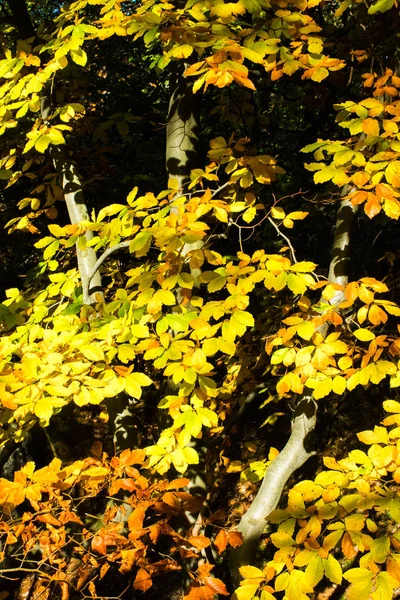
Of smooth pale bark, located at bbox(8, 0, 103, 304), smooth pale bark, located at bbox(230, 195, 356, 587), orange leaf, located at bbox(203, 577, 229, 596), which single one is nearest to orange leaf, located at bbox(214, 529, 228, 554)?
orange leaf, located at bbox(203, 577, 229, 596)

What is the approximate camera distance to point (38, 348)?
2184mm

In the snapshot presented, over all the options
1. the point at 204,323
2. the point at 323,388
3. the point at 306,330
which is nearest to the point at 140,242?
the point at 204,323

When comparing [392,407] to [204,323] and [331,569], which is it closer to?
[331,569]

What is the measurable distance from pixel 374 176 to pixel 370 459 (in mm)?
1118

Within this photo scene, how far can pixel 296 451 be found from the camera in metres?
2.55

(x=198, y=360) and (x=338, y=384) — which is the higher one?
(x=198, y=360)

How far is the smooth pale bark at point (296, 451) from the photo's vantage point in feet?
8.29

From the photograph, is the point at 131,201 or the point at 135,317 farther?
the point at 131,201

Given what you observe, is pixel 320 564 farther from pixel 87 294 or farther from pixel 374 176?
pixel 87 294

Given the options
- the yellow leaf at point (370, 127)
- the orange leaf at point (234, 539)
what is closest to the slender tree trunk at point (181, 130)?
the yellow leaf at point (370, 127)

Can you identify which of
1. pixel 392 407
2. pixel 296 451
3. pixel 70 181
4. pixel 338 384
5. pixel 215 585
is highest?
pixel 70 181

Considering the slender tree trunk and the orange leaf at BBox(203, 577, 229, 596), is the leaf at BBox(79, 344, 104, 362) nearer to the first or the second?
the orange leaf at BBox(203, 577, 229, 596)

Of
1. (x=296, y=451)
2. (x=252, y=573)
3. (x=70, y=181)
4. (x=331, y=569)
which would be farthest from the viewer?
(x=70, y=181)

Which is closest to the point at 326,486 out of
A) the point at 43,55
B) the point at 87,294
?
the point at 87,294
